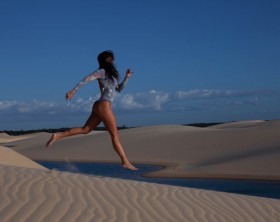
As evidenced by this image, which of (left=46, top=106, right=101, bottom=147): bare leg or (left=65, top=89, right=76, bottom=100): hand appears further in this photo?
(left=46, top=106, right=101, bottom=147): bare leg

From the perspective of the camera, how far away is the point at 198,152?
24.2 meters

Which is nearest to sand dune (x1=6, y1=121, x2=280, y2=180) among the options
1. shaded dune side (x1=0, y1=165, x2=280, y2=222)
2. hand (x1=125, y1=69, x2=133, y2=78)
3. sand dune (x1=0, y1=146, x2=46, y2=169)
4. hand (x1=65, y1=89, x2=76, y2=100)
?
sand dune (x1=0, y1=146, x2=46, y2=169)

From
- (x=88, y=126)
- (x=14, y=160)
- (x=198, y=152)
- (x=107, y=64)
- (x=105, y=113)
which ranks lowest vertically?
(x=198, y=152)

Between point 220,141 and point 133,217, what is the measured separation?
2131 cm

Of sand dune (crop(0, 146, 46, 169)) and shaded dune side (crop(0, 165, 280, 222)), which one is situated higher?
sand dune (crop(0, 146, 46, 169))

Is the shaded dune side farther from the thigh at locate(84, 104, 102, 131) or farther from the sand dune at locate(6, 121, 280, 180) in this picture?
the sand dune at locate(6, 121, 280, 180)

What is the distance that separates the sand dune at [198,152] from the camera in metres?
17.3

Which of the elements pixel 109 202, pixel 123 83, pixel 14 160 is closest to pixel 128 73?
pixel 123 83

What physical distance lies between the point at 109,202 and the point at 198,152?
18854 mm

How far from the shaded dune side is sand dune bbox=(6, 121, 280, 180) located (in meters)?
9.10

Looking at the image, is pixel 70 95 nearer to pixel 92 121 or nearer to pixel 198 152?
pixel 92 121

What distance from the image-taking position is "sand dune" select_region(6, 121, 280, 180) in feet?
56.8

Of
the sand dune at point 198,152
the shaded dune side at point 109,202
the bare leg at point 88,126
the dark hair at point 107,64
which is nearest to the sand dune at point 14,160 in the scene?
the sand dune at point 198,152

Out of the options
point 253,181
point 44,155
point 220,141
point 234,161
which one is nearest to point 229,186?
point 253,181
